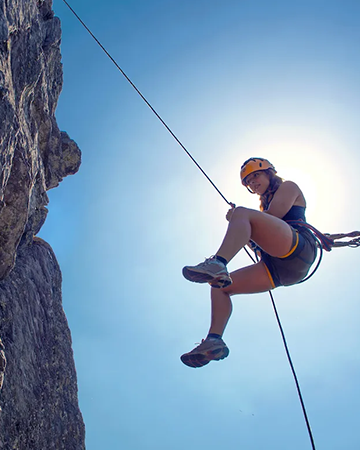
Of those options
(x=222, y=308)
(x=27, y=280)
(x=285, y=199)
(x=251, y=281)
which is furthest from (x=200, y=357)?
(x=27, y=280)

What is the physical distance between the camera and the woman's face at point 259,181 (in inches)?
187

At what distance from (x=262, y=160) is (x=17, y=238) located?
3394 millimetres

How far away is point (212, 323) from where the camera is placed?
13.5 ft

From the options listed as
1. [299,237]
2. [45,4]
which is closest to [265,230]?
[299,237]

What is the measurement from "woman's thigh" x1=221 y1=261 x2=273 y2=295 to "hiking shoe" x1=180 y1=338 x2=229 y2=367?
749mm

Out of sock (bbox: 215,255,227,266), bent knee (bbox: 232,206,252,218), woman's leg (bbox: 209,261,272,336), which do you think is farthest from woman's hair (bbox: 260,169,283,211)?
sock (bbox: 215,255,227,266)

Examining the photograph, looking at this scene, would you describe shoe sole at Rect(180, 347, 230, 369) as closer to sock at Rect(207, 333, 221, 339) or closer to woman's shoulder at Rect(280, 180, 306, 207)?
sock at Rect(207, 333, 221, 339)

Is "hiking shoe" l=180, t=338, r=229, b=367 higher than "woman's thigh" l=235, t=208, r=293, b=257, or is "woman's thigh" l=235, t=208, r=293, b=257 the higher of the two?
"woman's thigh" l=235, t=208, r=293, b=257

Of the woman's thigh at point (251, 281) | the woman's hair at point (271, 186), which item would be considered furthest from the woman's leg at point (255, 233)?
the woman's hair at point (271, 186)

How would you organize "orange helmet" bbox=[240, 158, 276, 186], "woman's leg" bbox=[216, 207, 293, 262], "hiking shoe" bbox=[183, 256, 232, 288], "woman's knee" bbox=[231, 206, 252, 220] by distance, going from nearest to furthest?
"hiking shoe" bbox=[183, 256, 232, 288]
"woman's leg" bbox=[216, 207, 293, 262]
"woman's knee" bbox=[231, 206, 252, 220]
"orange helmet" bbox=[240, 158, 276, 186]

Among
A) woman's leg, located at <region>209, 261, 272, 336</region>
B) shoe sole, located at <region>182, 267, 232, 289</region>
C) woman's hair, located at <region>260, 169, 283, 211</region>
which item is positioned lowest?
shoe sole, located at <region>182, 267, 232, 289</region>

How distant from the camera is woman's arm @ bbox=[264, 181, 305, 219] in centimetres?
426

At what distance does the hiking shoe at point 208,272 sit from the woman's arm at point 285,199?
1.19 metres

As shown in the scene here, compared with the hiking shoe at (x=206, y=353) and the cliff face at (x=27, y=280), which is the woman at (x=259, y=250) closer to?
the hiking shoe at (x=206, y=353)
